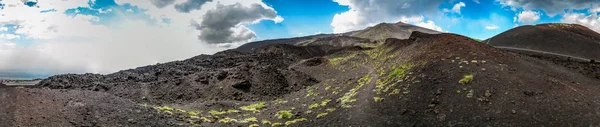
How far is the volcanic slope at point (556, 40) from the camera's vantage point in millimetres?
32375

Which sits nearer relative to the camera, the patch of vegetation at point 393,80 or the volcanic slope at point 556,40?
the patch of vegetation at point 393,80

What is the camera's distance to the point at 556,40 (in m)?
36.1

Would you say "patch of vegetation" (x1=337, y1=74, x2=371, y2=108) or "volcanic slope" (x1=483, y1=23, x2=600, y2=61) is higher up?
"volcanic slope" (x1=483, y1=23, x2=600, y2=61)

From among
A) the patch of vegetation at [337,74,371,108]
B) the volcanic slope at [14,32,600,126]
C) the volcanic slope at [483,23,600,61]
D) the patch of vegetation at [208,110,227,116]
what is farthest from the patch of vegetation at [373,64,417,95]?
the volcanic slope at [483,23,600,61]

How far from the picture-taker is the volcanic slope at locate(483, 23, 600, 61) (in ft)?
106

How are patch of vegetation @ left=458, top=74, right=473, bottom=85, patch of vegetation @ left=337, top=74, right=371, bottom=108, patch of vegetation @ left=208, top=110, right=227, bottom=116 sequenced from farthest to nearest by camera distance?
patch of vegetation @ left=208, top=110, right=227, bottom=116 < patch of vegetation @ left=337, top=74, right=371, bottom=108 < patch of vegetation @ left=458, top=74, right=473, bottom=85

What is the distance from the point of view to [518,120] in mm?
8500

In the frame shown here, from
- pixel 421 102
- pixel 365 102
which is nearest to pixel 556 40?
pixel 365 102

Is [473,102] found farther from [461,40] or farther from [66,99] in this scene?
[66,99]

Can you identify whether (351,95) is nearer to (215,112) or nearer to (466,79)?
(466,79)

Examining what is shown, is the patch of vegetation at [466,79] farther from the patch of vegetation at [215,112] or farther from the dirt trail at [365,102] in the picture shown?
the patch of vegetation at [215,112]

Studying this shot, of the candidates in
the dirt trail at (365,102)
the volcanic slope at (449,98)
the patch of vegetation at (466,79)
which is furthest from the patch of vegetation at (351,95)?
the patch of vegetation at (466,79)

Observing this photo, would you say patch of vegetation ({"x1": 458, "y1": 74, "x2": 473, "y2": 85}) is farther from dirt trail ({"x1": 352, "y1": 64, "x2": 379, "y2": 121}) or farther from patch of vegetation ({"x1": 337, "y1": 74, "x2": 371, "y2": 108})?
patch of vegetation ({"x1": 337, "y1": 74, "x2": 371, "y2": 108})

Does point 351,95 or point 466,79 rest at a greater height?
point 466,79
